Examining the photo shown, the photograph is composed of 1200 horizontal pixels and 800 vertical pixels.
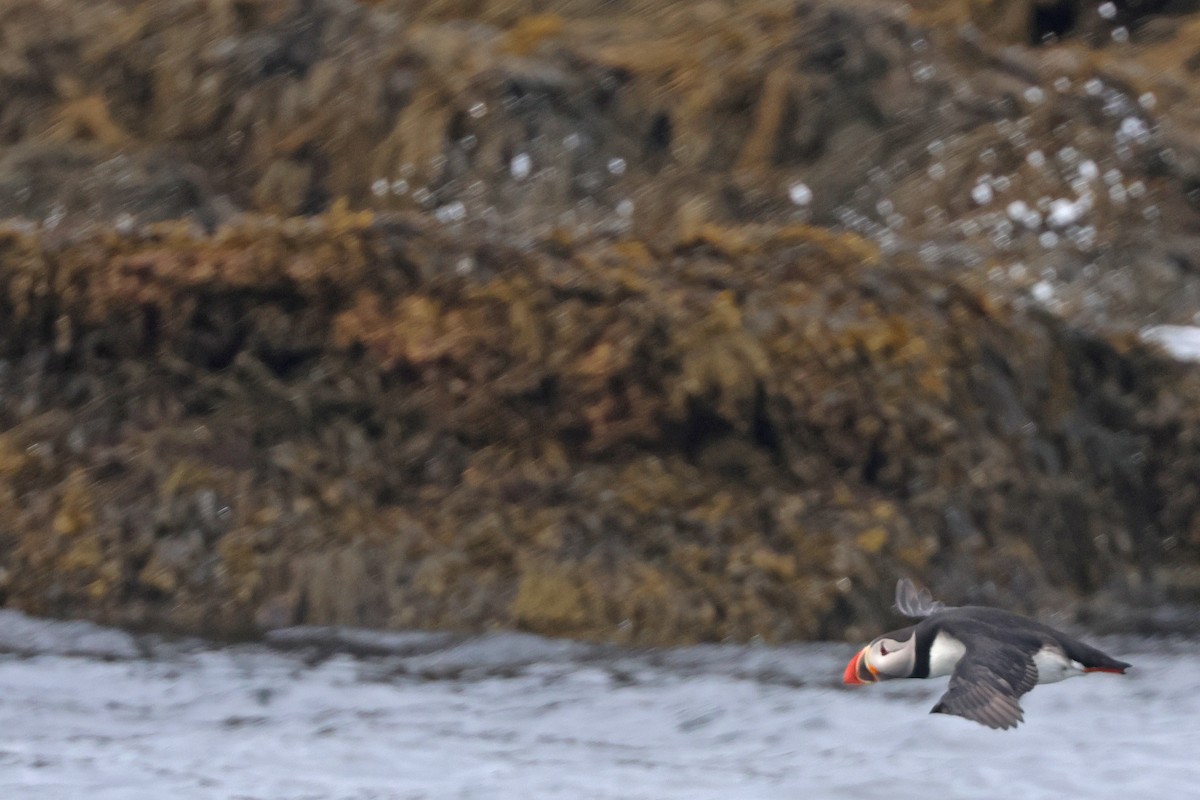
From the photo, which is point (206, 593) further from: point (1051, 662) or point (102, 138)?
point (102, 138)

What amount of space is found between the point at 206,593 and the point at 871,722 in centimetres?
254

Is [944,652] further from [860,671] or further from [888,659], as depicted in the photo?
[860,671]

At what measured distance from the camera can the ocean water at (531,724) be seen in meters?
4.19

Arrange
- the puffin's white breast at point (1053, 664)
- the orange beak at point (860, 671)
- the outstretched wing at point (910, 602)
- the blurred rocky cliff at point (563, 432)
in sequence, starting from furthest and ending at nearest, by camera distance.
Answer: the blurred rocky cliff at point (563, 432) < the outstretched wing at point (910, 602) < the orange beak at point (860, 671) < the puffin's white breast at point (1053, 664)

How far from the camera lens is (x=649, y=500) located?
5836 millimetres

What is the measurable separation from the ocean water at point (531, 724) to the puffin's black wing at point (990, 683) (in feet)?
1.42

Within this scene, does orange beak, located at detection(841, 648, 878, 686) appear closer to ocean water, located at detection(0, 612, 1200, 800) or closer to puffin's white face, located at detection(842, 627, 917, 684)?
puffin's white face, located at detection(842, 627, 917, 684)

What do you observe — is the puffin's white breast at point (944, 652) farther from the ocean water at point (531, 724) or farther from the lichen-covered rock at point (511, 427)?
the lichen-covered rock at point (511, 427)

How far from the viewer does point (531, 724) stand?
4789mm

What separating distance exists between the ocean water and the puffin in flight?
34cm

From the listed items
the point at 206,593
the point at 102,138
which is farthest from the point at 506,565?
the point at 102,138

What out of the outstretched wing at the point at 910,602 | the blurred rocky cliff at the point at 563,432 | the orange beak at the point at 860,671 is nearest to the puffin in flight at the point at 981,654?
the orange beak at the point at 860,671

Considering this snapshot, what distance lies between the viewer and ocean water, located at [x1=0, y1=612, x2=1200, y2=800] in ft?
13.8

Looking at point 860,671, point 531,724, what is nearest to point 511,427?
point 531,724
